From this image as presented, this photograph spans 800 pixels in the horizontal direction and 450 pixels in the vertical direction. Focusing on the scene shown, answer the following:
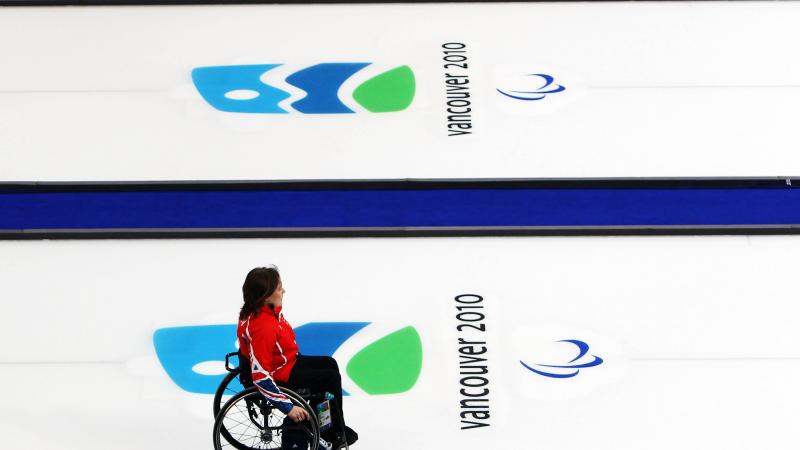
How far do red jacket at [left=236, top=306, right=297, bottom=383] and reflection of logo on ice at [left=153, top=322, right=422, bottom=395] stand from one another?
1.78 ft

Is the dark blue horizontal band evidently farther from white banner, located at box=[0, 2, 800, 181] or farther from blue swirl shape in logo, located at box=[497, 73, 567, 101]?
blue swirl shape in logo, located at box=[497, 73, 567, 101]

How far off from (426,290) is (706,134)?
1418 millimetres

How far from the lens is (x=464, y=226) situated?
10.8 ft

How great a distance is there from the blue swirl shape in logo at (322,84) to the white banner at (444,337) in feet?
2.14

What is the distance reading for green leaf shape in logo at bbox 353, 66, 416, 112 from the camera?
3596mm

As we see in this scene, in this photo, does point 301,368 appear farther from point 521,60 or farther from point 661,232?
point 521,60

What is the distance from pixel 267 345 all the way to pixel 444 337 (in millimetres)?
844

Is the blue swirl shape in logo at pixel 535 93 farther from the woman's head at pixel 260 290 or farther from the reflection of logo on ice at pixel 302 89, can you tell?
the woman's head at pixel 260 290

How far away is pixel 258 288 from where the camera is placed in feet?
7.52

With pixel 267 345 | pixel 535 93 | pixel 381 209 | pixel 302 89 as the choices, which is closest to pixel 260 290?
pixel 267 345

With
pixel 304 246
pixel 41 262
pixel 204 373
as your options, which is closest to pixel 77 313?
pixel 41 262

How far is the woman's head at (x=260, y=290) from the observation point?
2293 millimetres

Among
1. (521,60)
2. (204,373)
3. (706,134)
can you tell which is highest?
(521,60)

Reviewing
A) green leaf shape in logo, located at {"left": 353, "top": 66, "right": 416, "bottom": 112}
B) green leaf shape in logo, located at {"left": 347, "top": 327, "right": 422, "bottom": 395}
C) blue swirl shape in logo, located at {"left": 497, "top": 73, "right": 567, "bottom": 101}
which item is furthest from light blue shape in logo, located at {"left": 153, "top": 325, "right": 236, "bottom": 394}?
blue swirl shape in logo, located at {"left": 497, "top": 73, "right": 567, "bottom": 101}
